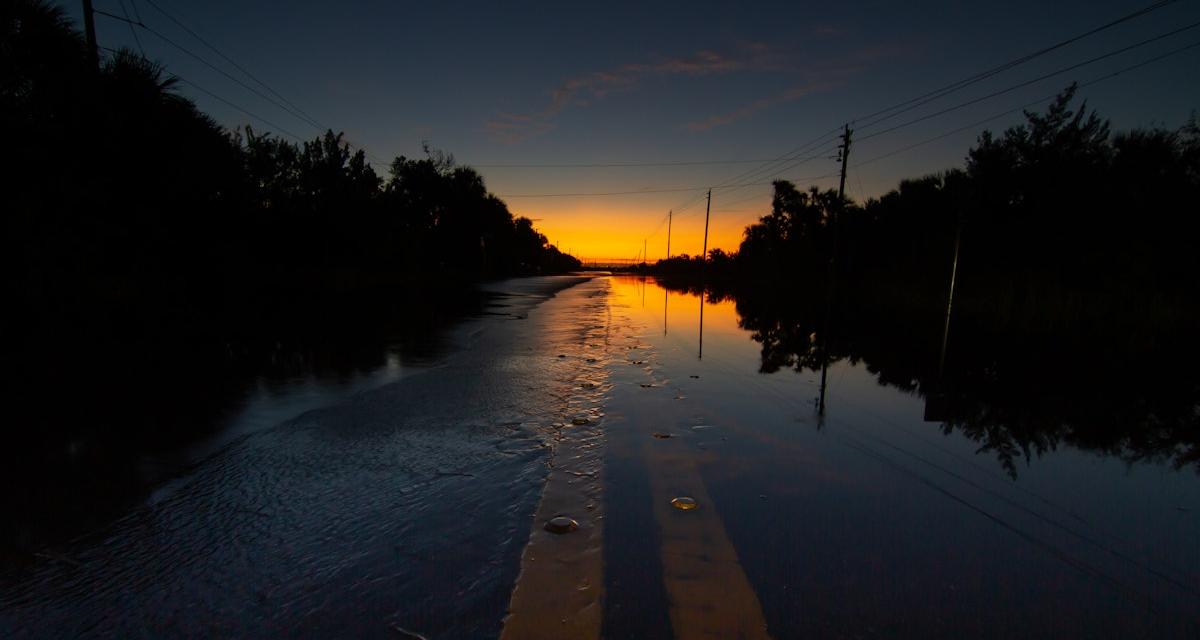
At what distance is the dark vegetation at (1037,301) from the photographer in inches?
261

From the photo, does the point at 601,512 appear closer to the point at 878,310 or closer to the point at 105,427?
the point at 105,427

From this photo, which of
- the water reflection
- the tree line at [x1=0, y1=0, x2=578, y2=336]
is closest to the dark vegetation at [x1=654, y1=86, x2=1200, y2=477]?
the water reflection

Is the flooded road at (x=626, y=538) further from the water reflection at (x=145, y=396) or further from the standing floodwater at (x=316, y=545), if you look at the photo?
the water reflection at (x=145, y=396)

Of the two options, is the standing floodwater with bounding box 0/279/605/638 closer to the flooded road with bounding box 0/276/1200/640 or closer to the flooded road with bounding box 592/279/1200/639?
the flooded road with bounding box 0/276/1200/640

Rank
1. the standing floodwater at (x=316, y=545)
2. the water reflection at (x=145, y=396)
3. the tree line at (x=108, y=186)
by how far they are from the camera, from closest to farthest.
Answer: the standing floodwater at (x=316, y=545), the water reflection at (x=145, y=396), the tree line at (x=108, y=186)

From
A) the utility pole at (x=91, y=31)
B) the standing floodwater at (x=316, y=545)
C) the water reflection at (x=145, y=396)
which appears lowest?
the water reflection at (x=145, y=396)

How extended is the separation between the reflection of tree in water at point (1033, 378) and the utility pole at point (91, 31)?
16.1 meters

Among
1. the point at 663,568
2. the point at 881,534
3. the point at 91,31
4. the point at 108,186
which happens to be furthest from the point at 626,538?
the point at 91,31

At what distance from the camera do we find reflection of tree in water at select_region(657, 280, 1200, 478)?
18.4ft

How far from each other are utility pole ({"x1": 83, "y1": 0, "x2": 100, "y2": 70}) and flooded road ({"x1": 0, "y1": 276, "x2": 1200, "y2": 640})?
12.7 m

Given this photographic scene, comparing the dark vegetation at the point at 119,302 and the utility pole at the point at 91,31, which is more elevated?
the utility pole at the point at 91,31

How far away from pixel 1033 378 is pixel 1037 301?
14.0m

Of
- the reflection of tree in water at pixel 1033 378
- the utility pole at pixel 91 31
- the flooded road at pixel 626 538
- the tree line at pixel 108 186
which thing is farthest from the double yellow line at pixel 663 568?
the utility pole at pixel 91 31

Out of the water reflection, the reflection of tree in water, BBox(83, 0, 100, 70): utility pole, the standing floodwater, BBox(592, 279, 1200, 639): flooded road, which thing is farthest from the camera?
BBox(83, 0, 100, 70): utility pole
